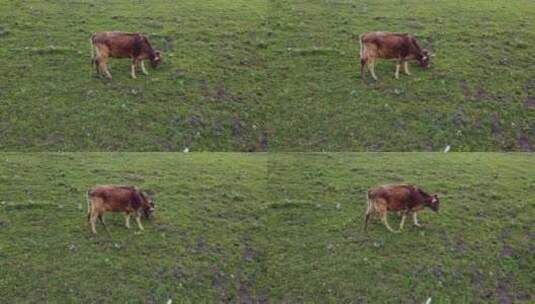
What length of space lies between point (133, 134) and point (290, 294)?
7.27 metres

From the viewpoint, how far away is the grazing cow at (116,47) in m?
23.2

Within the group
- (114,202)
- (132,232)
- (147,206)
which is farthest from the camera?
(147,206)

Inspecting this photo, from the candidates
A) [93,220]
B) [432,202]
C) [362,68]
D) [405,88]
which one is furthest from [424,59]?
[93,220]

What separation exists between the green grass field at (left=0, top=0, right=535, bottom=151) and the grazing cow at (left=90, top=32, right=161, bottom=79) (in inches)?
29.2

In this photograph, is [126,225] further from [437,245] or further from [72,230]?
[437,245]

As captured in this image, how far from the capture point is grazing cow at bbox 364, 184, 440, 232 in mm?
20109

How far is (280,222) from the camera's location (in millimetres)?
21266

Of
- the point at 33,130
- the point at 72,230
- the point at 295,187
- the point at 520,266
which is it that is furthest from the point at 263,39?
the point at 520,266

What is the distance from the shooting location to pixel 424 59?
24.7 metres

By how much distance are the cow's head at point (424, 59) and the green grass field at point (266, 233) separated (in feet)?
11.2

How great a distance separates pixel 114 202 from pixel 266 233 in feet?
14.4

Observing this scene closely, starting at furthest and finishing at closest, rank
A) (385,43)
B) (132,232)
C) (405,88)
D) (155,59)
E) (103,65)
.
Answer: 1. (155,59)
2. (405,88)
3. (103,65)
4. (385,43)
5. (132,232)

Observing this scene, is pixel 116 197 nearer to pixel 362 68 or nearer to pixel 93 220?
pixel 93 220

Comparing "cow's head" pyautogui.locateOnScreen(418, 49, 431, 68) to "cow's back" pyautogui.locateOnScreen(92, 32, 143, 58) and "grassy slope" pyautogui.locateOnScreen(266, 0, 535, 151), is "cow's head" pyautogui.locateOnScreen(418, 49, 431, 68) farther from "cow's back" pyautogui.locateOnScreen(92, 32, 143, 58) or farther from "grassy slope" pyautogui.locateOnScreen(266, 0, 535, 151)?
"cow's back" pyautogui.locateOnScreen(92, 32, 143, 58)
